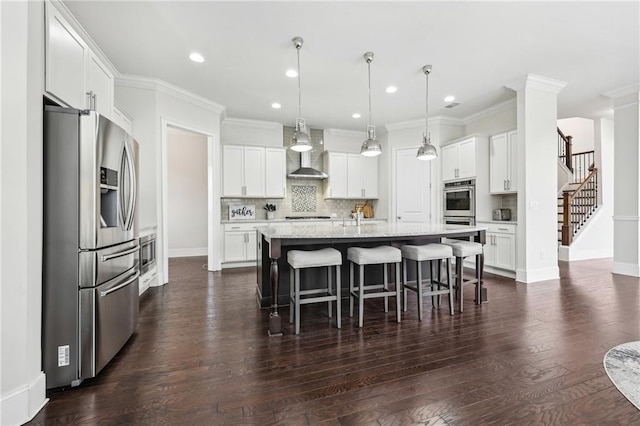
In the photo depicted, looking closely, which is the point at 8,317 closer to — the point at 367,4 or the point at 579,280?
the point at 367,4

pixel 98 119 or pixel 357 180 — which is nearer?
pixel 98 119

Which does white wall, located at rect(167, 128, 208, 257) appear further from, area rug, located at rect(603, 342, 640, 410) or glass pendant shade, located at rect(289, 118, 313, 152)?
area rug, located at rect(603, 342, 640, 410)

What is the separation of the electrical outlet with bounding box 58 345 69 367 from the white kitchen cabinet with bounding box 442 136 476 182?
18.2 feet

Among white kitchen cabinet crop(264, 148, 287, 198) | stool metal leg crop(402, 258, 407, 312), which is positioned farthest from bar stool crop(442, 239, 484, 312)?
white kitchen cabinet crop(264, 148, 287, 198)

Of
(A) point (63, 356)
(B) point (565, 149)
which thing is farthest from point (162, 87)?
(B) point (565, 149)

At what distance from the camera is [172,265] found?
5867 mm

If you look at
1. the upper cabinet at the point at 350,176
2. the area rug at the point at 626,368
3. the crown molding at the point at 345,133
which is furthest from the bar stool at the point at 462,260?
the crown molding at the point at 345,133

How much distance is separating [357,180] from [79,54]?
202 inches

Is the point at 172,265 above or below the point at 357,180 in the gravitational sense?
below

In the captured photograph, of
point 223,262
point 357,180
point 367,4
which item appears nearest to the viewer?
point 367,4

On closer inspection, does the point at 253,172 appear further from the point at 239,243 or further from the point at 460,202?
the point at 460,202

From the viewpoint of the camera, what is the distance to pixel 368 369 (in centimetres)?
200

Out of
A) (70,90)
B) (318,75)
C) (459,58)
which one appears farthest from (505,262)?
(70,90)

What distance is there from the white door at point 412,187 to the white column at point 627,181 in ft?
9.53
